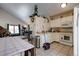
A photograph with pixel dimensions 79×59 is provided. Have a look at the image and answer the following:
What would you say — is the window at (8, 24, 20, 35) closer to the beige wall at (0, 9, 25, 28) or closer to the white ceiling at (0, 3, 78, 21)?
the beige wall at (0, 9, 25, 28)

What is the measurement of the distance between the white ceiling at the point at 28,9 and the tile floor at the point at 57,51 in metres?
0.65

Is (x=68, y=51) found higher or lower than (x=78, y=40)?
lower

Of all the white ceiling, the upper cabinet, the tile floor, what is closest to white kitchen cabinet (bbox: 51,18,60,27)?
the upper cabinet

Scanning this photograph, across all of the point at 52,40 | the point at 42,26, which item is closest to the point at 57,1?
the point at 42,26

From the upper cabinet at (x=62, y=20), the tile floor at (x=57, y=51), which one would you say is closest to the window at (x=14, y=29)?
the tile floor at (x=57, y=51)

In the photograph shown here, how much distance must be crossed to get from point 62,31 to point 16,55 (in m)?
1.01

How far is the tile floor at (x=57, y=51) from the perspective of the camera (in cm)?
187

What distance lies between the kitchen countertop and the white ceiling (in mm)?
447

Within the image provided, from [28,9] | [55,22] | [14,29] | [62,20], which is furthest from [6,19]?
[62,20]

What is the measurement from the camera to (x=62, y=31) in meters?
1.96

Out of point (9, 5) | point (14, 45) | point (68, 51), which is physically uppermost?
point (9, 5)

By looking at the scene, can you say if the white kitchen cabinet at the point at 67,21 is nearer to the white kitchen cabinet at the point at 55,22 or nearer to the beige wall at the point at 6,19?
the white kitchen cabinet at the point at 55,22

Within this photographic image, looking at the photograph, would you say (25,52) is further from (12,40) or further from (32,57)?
(12,40)

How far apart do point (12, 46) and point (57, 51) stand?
0.87 m
